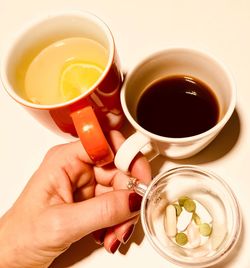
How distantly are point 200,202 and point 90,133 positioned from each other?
212 mm

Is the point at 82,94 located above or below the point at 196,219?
above

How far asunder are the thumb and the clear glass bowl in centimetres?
3

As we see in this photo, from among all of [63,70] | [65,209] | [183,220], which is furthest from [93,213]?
[63,70]

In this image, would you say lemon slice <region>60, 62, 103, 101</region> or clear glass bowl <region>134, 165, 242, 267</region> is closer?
clear glass bowl <region>134, 165, 242, 267</region>

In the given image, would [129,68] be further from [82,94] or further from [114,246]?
[114,246]

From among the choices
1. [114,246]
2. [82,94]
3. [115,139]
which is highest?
[82,94]

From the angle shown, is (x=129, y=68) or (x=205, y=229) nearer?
(x=205, y=229)

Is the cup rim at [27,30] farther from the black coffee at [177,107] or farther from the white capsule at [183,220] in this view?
the white capsule at [183,220]

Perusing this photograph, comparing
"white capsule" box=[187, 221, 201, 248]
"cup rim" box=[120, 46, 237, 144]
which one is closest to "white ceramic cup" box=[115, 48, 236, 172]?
"cup rim" box=[120, 46, 237, 144]

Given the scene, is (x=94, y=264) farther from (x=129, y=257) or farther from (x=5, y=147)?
(x=5, y=147)

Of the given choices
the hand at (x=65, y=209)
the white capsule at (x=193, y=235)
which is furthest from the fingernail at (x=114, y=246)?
the white capsule at (x=193, y=235)

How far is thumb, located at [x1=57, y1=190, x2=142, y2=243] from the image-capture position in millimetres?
540

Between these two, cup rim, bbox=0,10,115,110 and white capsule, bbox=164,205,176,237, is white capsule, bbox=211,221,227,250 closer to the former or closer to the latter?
white capsule, bbox=164,205,176,237

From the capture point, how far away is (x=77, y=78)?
0.64 meters
